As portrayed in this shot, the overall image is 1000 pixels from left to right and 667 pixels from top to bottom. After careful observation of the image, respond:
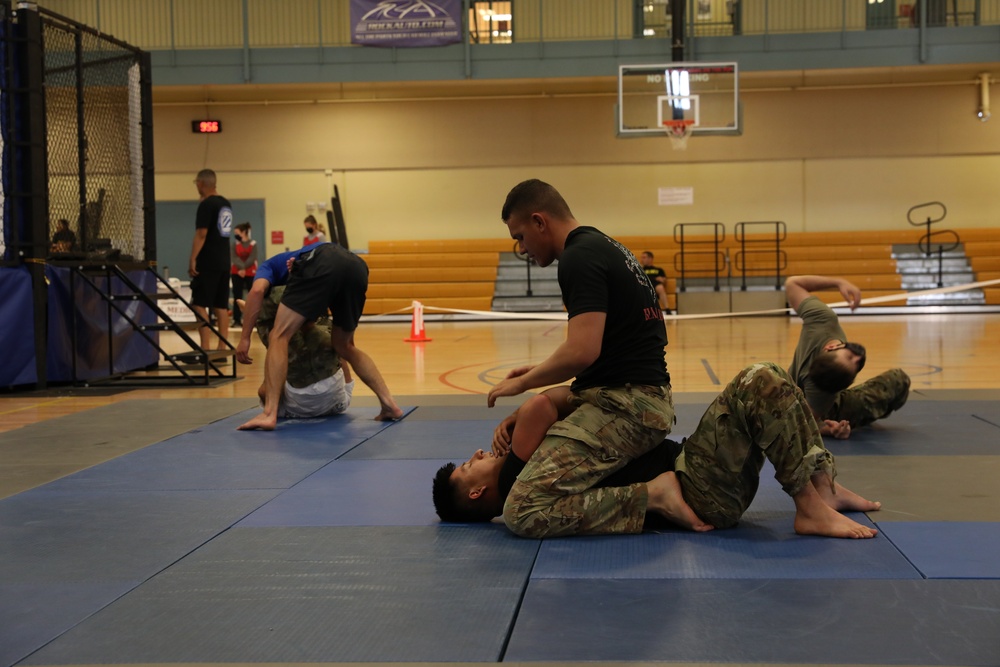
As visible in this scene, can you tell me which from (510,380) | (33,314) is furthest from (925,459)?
(33,314)

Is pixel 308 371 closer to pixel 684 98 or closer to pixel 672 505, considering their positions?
pixel 672 505

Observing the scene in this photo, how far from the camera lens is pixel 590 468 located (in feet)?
11.9

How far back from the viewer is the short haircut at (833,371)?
16.1 ft

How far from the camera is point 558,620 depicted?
2.75 meters

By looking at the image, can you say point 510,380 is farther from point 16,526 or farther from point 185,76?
point 185,76

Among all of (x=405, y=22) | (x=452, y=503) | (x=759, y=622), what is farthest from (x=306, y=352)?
(x=405, y=22)

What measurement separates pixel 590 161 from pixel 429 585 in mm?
19184

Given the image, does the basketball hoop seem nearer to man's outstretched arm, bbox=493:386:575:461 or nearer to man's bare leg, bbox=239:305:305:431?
man's bare leg, bbox=239:305:305:431

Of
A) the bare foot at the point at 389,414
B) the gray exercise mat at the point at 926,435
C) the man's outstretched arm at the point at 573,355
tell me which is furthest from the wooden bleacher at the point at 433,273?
the man's outstretched arm at the point at 573,355

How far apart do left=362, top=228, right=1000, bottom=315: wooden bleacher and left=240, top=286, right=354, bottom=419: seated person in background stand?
13.4m

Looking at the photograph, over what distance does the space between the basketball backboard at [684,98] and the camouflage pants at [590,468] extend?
493 inches

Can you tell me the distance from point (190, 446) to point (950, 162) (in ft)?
63.5

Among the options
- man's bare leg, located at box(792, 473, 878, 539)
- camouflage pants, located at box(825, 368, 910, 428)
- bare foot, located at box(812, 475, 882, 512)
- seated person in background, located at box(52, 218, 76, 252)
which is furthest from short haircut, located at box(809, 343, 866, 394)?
seated person in background, located at box(52, 218, 76, 252)

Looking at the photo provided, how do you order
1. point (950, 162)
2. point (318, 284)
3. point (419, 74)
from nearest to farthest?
point (318, 284) → point (419, 74) → point (950, 162)
